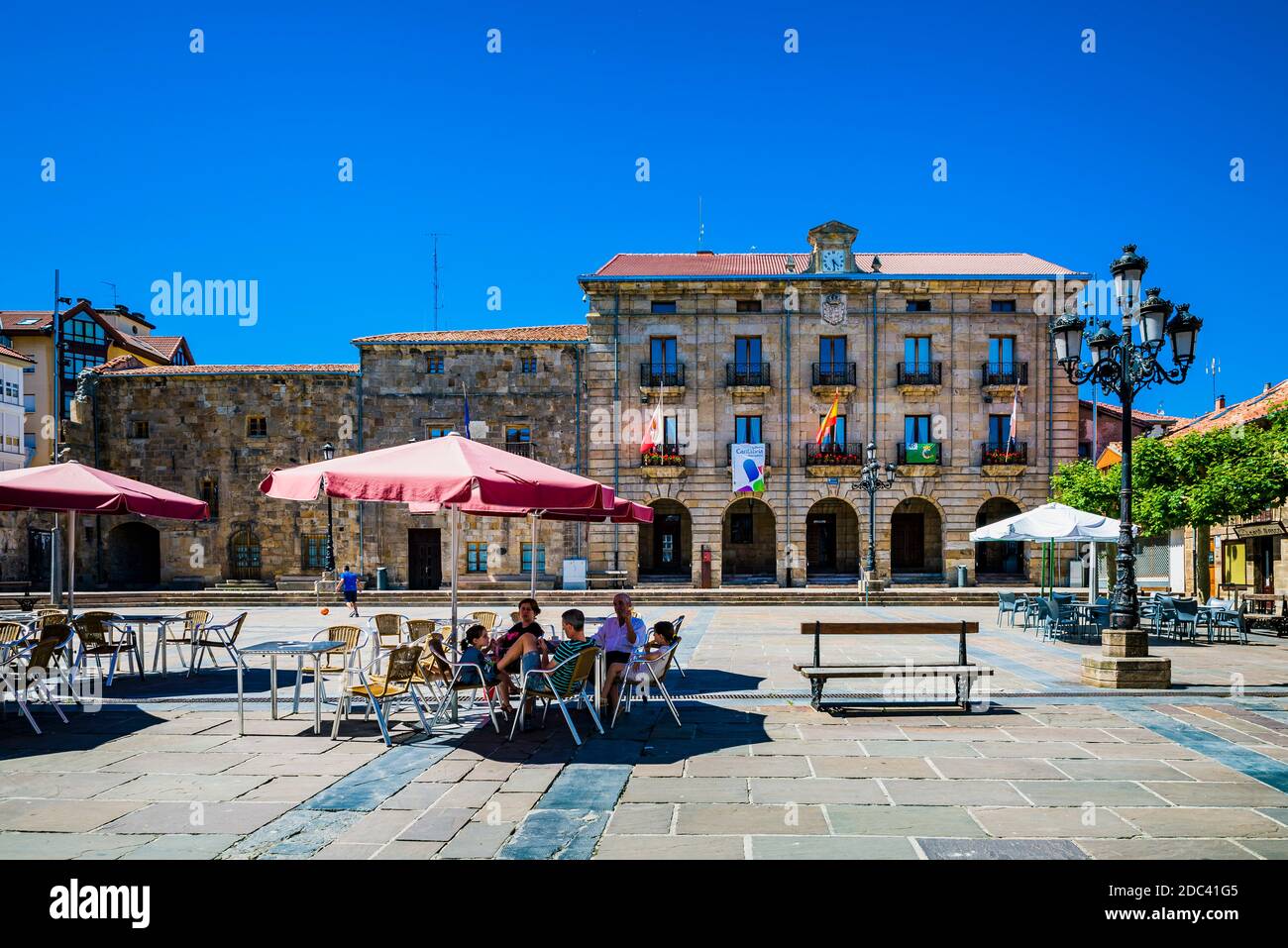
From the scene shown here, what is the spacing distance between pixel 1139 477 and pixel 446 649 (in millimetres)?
18185

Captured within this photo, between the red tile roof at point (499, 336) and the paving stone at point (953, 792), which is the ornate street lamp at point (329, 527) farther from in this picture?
the paving stone at point (953, 792)

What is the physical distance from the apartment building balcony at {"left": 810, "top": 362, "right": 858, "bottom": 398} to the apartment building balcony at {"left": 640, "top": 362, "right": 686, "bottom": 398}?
479 cm

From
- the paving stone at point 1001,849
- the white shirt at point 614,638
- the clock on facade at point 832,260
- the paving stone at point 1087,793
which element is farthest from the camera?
the clock on facade at point 832,260

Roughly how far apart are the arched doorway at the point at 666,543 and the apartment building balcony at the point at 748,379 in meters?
5.47

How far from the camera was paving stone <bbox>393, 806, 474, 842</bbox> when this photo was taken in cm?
454

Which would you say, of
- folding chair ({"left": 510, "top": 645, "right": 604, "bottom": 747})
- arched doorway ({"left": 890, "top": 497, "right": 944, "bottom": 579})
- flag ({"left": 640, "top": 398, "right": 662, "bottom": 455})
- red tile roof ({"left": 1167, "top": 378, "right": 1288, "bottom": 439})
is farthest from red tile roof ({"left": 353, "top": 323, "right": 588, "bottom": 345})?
folding chair ({"left": 510, "top": 645, "right": 604, "bottom": 747})

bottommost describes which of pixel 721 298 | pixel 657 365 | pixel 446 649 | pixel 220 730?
pixel 220 730

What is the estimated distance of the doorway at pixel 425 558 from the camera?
30.2 meters

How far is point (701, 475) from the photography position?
29359 mm

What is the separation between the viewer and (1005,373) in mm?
29219

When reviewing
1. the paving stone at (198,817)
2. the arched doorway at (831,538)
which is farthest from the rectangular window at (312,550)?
the paving stone at (198,817)

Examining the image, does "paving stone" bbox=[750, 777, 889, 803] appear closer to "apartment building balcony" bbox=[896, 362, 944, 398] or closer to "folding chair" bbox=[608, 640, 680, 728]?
"folding chair" bbox=[608, 640, 680, 728]
